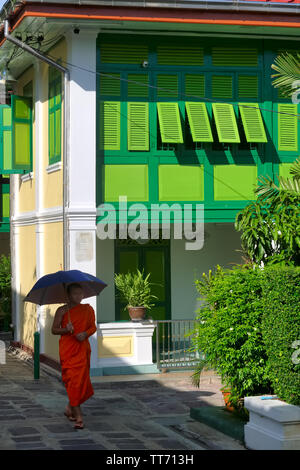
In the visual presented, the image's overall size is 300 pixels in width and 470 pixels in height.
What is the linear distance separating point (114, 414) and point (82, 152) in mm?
5485

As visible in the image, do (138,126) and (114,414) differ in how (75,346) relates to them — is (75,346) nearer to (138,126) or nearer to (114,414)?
(114,414)

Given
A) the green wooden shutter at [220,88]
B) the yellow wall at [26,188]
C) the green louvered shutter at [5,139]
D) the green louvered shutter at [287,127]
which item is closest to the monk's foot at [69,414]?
Result: the green wooden shutter at [220,88]

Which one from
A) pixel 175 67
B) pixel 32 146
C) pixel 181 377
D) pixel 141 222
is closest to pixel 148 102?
pixel 175 67

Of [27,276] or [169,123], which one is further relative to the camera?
[27,276]

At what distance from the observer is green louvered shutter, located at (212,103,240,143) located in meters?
17.0

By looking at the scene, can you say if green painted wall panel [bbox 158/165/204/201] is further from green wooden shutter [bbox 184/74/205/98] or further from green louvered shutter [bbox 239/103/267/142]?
green wooden shutter [bbox 184/74/205/98]

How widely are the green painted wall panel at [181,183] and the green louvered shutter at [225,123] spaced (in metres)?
0.82

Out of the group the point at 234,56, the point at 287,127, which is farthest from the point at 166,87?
the point at 287,127

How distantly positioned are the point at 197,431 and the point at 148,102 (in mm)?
7633

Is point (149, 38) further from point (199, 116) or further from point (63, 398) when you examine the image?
point (63, 398)

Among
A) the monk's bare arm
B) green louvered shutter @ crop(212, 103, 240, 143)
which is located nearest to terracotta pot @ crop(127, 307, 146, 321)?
green louvered shutter @ crop(212, 103, 240, 143)

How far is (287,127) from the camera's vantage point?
696 inches

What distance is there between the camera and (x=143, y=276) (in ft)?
62.8

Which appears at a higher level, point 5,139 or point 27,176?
point 5,139
